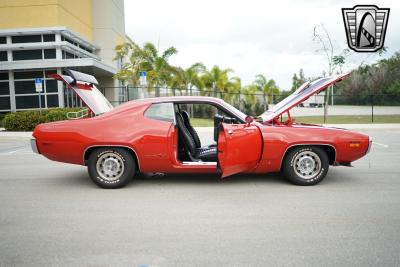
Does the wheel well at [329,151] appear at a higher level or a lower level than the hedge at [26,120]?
lower

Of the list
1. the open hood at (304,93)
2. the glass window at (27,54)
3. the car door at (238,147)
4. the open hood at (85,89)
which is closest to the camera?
the car door at (238,147)

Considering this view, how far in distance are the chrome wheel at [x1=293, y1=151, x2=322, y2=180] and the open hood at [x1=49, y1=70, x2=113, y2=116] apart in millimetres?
3576

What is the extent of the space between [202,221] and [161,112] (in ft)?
7.46

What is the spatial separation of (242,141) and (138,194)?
1.82m

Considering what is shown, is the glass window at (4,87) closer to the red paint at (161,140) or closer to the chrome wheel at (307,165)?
the red paint at (161,140)

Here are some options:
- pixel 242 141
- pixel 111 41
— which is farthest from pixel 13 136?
pixel 111 41

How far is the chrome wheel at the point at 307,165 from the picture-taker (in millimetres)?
5859

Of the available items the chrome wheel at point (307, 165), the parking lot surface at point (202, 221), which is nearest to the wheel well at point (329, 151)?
the chrome wheel at point (307, 165)

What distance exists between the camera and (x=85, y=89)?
6723 millimetres

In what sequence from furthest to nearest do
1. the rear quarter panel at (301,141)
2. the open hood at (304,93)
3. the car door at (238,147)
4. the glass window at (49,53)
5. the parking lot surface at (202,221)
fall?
the glass window at (49,53)
the open hood at (304,93)
the rear quarter panel at (301,141)
the car door at (238,147)
the parking lot surface at (202,221)

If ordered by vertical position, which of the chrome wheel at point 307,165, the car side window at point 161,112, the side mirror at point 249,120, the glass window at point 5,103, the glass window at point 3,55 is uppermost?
the glass window at point 3,55

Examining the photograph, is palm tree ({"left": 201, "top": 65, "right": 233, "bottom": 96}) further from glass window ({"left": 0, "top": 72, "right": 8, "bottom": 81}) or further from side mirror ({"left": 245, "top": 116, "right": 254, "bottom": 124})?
side mirror ({"left": 245, "top": 116, "right": 254, "bottom": 124})

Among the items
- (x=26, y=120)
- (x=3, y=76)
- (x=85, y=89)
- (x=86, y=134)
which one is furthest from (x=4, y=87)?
(x=86, y=134)

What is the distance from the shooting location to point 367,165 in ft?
26.0
